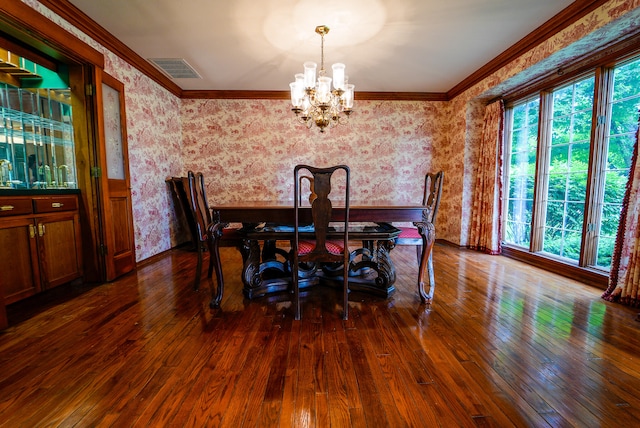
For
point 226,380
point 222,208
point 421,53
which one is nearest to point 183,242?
point 222,208

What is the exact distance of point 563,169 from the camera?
124 inches

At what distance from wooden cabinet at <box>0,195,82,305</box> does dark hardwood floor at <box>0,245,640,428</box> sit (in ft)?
0.56

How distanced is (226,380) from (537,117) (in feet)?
14.2

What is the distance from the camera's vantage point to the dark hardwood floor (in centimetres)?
113

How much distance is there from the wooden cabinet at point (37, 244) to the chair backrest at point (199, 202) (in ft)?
3.83

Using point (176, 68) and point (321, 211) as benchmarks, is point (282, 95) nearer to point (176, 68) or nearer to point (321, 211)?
point (176, 68)

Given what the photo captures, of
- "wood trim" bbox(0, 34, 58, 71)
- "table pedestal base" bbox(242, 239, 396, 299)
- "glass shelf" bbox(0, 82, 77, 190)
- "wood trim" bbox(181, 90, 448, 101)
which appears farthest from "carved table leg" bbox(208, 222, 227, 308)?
"wood trim" bbox(181, 90, 448, 101)

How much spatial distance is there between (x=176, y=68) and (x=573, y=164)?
15.7 feet

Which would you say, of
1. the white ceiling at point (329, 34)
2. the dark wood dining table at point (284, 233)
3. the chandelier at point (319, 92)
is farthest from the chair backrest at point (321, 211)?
the white ceiling at point (329, 34)

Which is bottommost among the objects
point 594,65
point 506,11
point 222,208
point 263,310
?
point 263,310

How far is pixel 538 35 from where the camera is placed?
2.76m

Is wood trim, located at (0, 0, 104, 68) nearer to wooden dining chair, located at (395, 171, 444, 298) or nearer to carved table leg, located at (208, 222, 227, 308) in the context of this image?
carved table leg, located at (208, 222, 227, 308)

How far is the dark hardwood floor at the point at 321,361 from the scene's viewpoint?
1129 millimetres

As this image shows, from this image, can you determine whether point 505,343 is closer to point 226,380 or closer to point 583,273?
point 226,380
